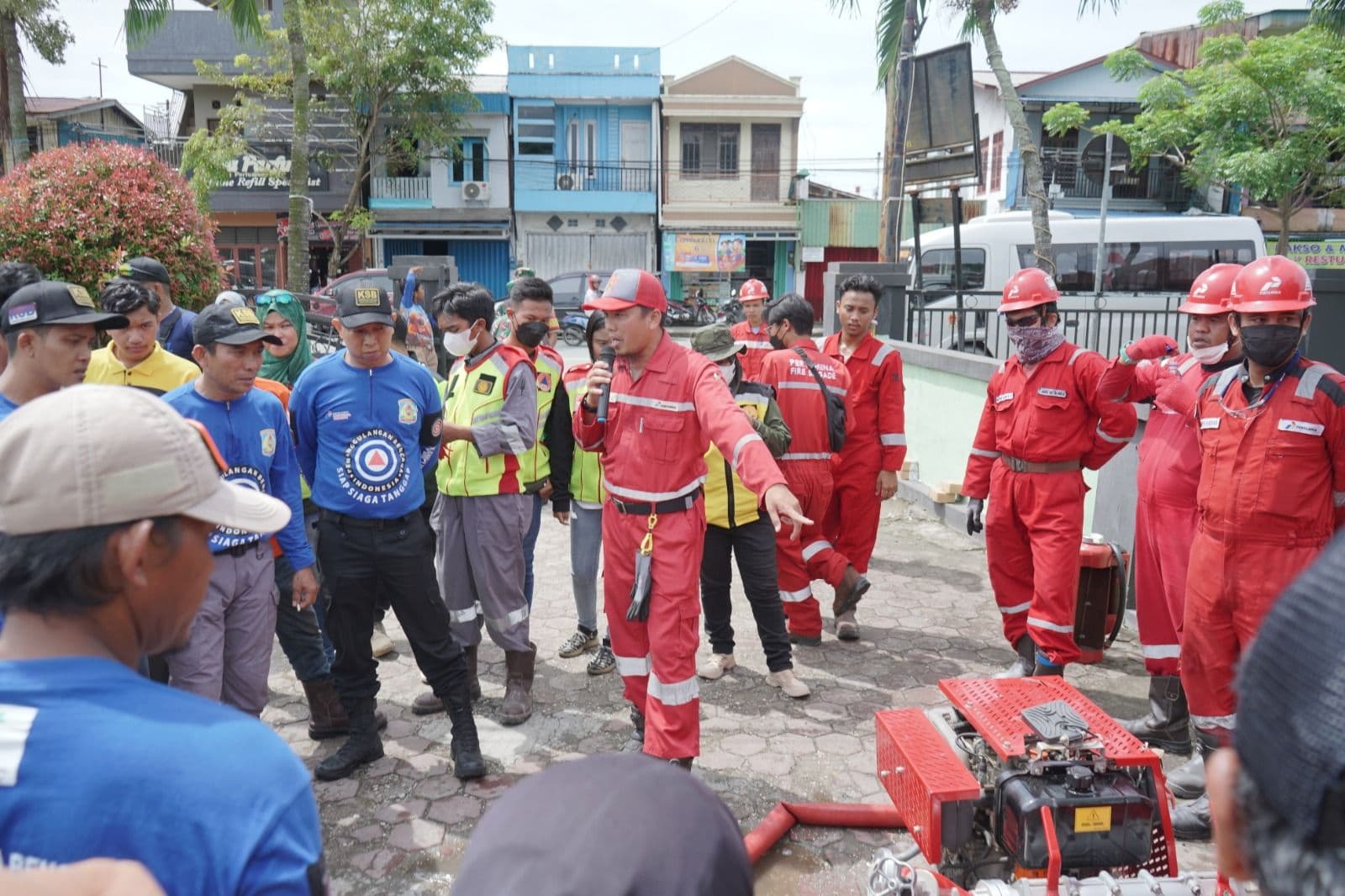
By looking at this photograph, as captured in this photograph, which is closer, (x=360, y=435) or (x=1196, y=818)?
(x=1196, y=818)

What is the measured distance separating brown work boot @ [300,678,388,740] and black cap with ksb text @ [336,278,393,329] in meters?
1.69

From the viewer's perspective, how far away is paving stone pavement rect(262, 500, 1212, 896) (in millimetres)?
3578

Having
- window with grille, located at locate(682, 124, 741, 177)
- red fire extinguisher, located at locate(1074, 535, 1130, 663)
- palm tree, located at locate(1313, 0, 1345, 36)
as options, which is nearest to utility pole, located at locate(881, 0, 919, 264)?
palm tree, located at locate(1313, 0, 1345, 36)

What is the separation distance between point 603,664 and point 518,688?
641 millimetres

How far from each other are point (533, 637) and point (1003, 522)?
284 cm

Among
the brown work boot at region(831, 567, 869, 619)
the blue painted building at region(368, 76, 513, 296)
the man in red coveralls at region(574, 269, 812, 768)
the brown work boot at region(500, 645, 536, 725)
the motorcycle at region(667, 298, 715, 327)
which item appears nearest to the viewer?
the man in red coveralls at region(574, 269, 812, 768)

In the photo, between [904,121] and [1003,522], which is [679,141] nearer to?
[904,121]

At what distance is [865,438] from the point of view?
20.0ft

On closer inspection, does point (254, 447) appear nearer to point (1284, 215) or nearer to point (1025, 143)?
point (1025, 143)

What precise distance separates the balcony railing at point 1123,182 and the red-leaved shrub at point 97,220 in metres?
24.2

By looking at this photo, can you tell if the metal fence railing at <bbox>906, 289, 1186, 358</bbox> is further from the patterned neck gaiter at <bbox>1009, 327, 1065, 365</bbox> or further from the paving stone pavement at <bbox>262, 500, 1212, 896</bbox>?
the patterned neck gaiter at <bbox>1009, 327, 1065, 365</bbox>

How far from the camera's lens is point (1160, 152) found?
21.1 meters

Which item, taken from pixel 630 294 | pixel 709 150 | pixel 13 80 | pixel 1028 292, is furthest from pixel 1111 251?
pixel 13 80

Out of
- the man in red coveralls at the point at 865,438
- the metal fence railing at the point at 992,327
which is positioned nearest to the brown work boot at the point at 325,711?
the man in red coveralls at the point at 865,438
